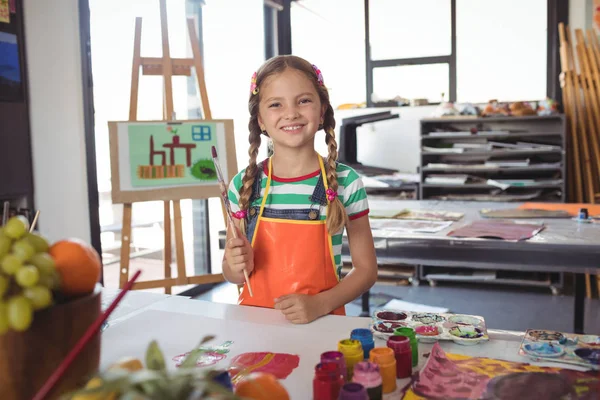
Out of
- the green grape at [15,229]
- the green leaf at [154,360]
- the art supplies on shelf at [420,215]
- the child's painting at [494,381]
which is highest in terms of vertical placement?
the green grape at [15,229]

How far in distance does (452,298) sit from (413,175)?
4.33 feet

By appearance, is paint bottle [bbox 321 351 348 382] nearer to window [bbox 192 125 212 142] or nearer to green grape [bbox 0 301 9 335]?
green grape [bbox 0 301 9 335]

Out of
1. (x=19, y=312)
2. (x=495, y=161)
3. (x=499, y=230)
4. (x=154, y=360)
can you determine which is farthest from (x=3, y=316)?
(x=495, y=161)

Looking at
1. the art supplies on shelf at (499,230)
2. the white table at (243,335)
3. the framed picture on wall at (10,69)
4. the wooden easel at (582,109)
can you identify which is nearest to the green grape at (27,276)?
the white table at (243,335)

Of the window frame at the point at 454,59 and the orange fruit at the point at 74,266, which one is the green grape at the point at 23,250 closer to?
the orange fruit at the point at 74,266

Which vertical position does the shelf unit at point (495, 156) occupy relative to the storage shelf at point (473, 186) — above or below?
above

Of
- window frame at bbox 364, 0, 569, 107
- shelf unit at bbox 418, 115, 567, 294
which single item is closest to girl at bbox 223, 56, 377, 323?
shelf unit at bbox 418, 115, 567, 294

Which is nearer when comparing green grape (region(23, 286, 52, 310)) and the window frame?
green grape (region(23, 286, 52, 310))

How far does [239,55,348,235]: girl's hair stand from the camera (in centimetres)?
137

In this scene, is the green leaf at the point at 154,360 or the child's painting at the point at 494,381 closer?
the green leaf at the point at 154,360

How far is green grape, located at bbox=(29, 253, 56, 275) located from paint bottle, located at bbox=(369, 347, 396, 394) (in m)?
0.44

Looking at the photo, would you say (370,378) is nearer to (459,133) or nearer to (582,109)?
(459,133)

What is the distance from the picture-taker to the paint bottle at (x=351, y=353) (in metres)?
0.79

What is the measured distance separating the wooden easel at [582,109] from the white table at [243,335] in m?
3.82
